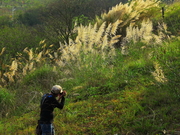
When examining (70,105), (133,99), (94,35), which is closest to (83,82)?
(70,105)

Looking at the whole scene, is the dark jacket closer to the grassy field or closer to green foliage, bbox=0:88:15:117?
the grassy field

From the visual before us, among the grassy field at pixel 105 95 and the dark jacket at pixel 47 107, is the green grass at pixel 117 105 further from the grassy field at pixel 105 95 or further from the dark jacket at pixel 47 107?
the dark jacket at pixel 47 107

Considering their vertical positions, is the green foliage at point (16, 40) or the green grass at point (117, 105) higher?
the green foliage at point (16, 40)

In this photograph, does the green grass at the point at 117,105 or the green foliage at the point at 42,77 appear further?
the green foliage at the point at 42,77

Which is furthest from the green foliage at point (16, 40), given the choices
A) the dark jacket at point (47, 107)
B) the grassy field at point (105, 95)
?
the dark jacket at point (47, 107)

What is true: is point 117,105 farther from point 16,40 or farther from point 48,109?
point 16,40

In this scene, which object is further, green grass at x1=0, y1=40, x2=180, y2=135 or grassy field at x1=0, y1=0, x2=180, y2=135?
grassy field at x1=0, y1=0, x2=180, y2=135

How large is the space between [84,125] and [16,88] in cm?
389

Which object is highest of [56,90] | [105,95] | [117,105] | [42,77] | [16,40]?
[16,40]

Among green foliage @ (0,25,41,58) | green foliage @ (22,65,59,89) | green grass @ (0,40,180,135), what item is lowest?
green grass @ (0,40,180,135)

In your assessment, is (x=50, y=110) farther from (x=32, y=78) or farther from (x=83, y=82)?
(x=32, y=78)

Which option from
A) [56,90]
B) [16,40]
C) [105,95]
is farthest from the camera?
[16,40]

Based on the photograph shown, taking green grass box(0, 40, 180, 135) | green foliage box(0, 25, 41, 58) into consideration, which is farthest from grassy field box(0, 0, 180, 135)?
green foliage box(0, 25, 41, 58)

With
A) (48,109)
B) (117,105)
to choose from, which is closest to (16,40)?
(117,105)
